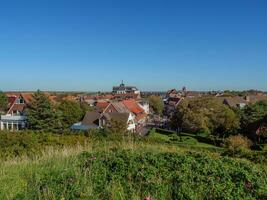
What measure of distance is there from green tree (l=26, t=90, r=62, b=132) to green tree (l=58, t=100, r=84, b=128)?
350cm

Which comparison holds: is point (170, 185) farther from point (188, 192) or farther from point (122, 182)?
point (122, 182)

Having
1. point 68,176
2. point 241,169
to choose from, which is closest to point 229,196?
point 241,169

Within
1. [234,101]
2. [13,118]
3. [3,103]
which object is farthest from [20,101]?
[234,101]

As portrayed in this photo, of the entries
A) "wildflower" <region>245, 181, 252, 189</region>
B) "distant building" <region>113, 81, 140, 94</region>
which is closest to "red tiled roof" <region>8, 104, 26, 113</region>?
"wildflower" <region>245, 181, 252, 189</region>

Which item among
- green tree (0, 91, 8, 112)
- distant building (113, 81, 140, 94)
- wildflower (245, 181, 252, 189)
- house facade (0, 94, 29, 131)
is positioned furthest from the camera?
distant building (113, 81, 140, 94)

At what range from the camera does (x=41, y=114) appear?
1672 inches

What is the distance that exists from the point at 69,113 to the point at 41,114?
744cm

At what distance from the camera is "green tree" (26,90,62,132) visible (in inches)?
1657

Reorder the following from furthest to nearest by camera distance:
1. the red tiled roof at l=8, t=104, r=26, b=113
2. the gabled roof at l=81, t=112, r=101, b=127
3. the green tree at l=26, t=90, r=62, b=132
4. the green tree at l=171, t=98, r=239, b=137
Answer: the red tiled roof at l=8, t=104, r=26, b=113 < the gabled roof at l=81, t=112, r=101, b=127 < the green tree at l=171, t=98, r=239, b=137 < the green tree at l=26, t=90, r=62, b=132

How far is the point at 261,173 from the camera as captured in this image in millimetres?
6895

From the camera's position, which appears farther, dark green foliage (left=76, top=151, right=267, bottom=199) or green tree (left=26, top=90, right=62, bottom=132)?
green tree (left=26, top=90, right=62, bottom=132)

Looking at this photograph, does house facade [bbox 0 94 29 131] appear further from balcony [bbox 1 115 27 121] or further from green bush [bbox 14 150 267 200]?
green bush [bbox 14 150 267 200]

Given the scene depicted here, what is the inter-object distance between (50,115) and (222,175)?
123ft

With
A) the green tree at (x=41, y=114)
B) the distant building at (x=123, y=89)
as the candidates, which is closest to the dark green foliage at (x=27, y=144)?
the green tree at (x=41, y=114)
